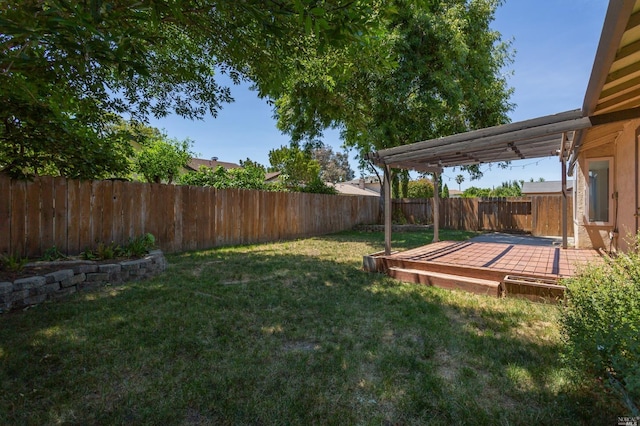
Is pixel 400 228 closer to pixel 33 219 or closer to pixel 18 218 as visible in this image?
pixel 33 219

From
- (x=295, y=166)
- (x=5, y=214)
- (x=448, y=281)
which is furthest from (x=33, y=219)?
(x=295, y=166)

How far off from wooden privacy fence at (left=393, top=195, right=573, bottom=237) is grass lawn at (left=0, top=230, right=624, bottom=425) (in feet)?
32.0

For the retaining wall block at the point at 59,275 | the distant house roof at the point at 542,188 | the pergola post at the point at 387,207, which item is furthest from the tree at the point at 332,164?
the retaining wall block at the point at 59,275

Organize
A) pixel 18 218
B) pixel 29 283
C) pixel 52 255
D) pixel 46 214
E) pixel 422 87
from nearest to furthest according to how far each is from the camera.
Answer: pixel 29 283 < pixel 18 218 < pixel 52 255 < pixel 46 214 < pixel 422 87

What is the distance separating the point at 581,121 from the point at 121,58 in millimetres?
4877

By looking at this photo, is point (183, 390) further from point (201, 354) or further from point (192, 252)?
point (192, 252)

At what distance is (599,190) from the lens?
20.5 ft

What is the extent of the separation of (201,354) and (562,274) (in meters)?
4.49

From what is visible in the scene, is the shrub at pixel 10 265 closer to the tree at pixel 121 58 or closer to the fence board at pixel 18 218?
the fence board at pixel 18 218

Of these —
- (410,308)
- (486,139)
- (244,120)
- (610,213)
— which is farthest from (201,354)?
(244,120)

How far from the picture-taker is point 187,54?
5.38 meters

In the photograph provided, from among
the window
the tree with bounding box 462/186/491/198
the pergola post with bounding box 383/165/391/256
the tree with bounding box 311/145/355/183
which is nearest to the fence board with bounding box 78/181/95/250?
the pergola post with bounding box 383/165/391/256

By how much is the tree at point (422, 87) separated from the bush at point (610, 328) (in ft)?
22.5

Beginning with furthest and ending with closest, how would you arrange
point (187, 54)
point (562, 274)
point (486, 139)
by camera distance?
point (187, 54) < point (486, 139) < point (562, 274)
